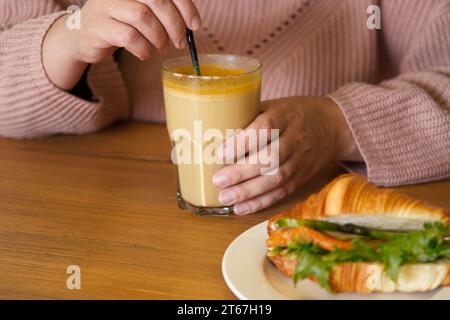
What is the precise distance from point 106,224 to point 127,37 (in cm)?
28

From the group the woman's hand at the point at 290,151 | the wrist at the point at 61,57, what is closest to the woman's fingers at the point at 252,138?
the woman's hand at the point at 290,151

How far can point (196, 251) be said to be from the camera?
33.1 inches

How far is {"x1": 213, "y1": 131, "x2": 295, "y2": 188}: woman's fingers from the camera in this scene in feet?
3.03

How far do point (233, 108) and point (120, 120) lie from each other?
54cm

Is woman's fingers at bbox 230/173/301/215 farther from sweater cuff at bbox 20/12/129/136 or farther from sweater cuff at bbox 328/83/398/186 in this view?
sweater cuff at bbox 20/12/129/136

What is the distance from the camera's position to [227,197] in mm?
935

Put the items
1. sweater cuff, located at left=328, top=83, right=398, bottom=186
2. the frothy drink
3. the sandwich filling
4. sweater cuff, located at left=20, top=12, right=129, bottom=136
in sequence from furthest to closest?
sweater cuff, located at left=20, top=12, right=129, bottom=136 < sweater cuff, located at left=328, top=83, right=398, bottom=186 < the frothy drink < the sandwich filling

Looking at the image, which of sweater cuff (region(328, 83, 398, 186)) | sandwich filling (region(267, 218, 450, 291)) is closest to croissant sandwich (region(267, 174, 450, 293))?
sandwich filling (region(267, 218, 450, 291))

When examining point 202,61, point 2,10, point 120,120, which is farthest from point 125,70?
point 202,61

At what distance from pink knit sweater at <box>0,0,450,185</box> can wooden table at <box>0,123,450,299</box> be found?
0.21 feet

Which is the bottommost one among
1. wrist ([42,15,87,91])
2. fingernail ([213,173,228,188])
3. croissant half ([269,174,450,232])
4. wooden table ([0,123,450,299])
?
wooden table ([0,123,450,299])

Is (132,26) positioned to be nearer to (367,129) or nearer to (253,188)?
(253,188)

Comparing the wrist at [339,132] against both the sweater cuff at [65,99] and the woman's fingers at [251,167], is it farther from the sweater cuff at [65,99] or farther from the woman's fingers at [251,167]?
the sweater cuff at [65,99]

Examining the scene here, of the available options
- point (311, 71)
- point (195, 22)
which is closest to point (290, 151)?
point (195, 22)
